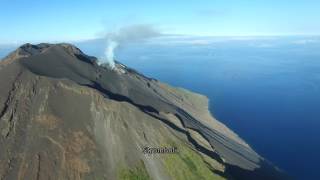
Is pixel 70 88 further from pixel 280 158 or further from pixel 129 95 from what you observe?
pixel 280 158

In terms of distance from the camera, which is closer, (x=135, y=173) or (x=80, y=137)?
(x=135, y=173)

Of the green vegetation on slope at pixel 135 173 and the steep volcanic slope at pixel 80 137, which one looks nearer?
the green vegetation on slope at pixel 135 173

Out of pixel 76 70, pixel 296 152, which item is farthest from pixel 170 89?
pixel 76 70

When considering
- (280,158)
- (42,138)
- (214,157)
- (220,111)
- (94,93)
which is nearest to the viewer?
(42,138)

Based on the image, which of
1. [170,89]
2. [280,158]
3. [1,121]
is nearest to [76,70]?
[1,121]

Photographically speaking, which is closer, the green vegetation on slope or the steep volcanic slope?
the green vegetation on slope

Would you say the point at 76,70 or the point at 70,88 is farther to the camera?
the point at 76,70

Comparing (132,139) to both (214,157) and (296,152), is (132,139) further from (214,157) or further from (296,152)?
(296,152)

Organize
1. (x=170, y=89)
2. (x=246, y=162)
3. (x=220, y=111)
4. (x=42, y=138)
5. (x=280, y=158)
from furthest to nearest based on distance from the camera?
(x=220, y=111) < (x=170, y=89) < (x=280, y=158) < (x=246, y=162) < (x=42, y=138)

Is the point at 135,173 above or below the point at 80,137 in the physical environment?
below

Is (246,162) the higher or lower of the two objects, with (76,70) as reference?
lower
